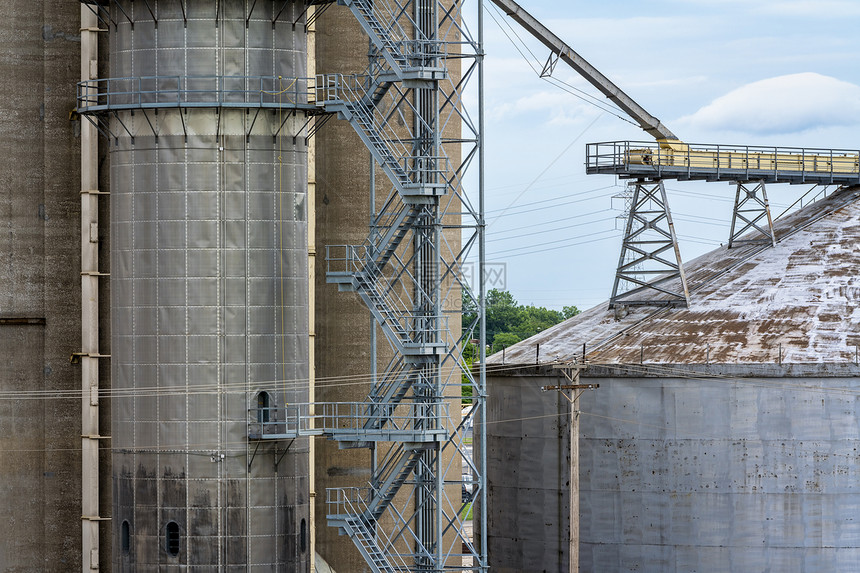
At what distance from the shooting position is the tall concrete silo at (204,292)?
1625 inches

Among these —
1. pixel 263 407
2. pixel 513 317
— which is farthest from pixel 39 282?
pixel 513 317

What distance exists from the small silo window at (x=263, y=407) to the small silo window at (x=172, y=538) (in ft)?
12.5

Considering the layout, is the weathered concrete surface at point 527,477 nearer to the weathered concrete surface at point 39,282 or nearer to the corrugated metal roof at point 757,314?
the corrugated metal roof at point 757,314

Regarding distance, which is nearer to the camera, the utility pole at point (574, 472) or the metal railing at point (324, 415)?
the metal railing at point (324, 415)

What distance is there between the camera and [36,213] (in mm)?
48094

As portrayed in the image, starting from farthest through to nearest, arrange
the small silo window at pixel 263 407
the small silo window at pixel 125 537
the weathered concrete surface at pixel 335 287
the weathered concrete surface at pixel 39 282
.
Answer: the weathered concrete surface at pixel 335 287, the weathered concrete surface at pixel 39 282, the small silo window at pixel 263 407, the small silo window at pixel 125 537

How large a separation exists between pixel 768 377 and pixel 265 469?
16.5m

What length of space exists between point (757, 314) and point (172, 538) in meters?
21.8

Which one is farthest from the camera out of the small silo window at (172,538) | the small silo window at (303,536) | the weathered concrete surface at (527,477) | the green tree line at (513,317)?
the green tree line at (513,317)

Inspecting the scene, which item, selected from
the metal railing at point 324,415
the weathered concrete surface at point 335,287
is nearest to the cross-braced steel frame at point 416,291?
the metal railing at point 324,415

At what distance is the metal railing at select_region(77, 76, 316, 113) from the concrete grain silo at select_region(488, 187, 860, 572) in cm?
1384

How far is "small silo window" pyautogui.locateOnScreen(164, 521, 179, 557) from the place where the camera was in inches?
1617

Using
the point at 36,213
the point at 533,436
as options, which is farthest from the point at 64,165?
the point at 533,436

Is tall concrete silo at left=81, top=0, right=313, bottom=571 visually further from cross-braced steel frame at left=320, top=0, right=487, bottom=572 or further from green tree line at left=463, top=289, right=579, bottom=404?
green tree line at left=463, top=289, right=579, bottom=404
